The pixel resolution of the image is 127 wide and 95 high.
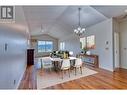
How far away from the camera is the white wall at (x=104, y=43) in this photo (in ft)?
22.1

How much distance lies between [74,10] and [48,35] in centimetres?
1062

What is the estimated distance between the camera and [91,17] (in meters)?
7.53

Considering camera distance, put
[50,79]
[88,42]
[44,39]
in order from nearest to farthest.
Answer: [50,79]
[88,42]
[44,39]

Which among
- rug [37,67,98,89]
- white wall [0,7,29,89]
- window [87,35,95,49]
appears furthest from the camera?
window [87,35,95,49]

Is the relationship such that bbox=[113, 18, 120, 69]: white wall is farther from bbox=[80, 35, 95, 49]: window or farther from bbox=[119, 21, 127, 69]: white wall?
bbox=[80, 35, 95, 49]: window

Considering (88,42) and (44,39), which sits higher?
(44,39)

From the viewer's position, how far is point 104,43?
7.30m

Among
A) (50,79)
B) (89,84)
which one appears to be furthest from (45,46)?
(89,84)

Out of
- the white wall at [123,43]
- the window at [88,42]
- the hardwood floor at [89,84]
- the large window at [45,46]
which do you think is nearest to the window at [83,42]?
the window at [88,42]

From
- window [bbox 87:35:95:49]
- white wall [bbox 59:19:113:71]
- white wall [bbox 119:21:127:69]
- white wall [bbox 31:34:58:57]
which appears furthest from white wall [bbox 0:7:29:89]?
white wall [bbox 31:34:58:57]

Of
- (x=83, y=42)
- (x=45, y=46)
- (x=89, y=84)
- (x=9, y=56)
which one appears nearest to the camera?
(x=9, y=56)

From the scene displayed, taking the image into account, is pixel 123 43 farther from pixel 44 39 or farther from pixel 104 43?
pixel 44 39

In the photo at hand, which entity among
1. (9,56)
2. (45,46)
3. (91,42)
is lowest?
(9,56)

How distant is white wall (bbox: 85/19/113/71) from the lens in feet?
22.1
